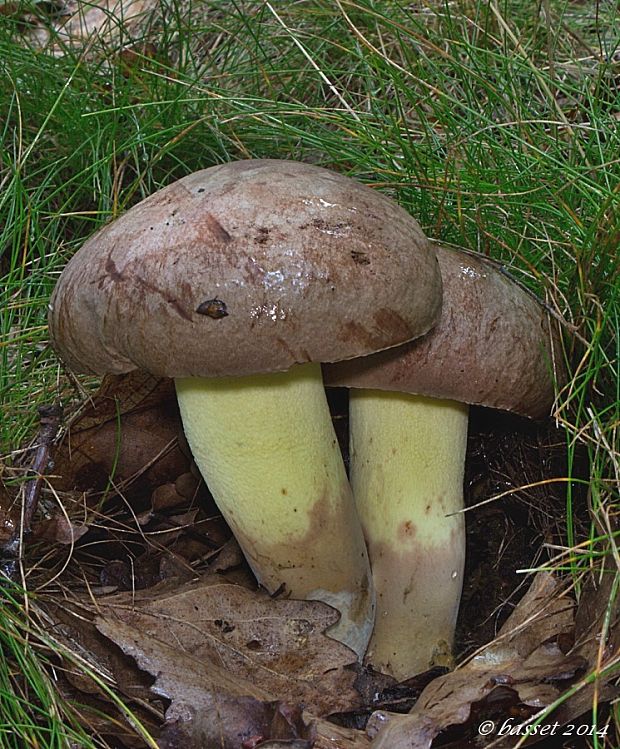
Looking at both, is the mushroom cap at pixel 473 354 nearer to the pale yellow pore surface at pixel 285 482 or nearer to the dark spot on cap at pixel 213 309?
the pale yellow pore surface at pixel 285 482

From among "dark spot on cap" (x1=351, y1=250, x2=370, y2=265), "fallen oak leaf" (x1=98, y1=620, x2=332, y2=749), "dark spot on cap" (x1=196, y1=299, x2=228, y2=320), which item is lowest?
"fallen oak leaf" (x1=98, y1=620, x2=332, y2=749)

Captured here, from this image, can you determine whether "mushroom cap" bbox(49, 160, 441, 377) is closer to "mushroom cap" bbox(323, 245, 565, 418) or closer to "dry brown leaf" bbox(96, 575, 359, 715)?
"mushroom cap" bbox(323, 245, 565, 418)

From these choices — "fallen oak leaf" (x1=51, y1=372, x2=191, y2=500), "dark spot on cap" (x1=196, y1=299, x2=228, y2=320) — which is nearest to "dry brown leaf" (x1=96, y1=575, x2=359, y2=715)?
"fallen oak leaf" (x1=51, y1=372, x2=191, y2=500)

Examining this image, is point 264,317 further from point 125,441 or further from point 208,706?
point 125,441

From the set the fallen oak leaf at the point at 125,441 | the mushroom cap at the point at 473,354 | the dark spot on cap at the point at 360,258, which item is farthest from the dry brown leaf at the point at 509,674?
the fallen oak leaf at the point at 125,441

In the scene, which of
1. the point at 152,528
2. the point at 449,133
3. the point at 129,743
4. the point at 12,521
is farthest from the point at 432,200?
the point at 129,743

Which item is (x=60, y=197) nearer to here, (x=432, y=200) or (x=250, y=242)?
(x=432, y=200)
